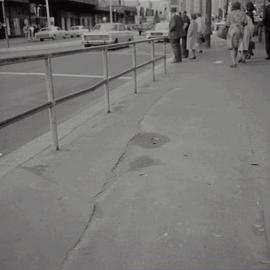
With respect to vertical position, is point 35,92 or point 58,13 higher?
point 58,13

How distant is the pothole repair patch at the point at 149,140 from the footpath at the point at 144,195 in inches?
0.5

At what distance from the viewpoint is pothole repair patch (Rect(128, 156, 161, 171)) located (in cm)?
512

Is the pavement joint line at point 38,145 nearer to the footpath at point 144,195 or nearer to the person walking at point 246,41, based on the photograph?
the footpath at point 144,195

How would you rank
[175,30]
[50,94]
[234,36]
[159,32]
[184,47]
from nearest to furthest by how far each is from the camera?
[50,94], [234,36], [175,30], [184,47], [159,32]

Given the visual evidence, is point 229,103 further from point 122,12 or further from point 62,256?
point 122,12

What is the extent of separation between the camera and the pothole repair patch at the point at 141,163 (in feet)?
16.8

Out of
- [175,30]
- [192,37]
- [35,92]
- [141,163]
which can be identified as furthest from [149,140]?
[192,37]

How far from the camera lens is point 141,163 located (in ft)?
17.3

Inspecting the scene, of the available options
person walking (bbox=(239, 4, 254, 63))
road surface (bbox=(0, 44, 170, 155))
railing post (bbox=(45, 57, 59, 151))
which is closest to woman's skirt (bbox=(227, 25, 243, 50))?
person walking (bbox=(239, 4, 254, 63))

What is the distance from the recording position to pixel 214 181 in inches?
182

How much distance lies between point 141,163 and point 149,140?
98 centimetres

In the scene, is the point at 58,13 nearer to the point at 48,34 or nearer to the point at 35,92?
the point at 48,34

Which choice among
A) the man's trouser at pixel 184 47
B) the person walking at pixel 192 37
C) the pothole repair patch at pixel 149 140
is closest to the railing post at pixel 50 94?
the pothole repair patch at pixel 149 140

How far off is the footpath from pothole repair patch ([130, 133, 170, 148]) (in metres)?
0.01
